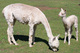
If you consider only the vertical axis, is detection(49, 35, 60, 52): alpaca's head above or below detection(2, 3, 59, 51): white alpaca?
below

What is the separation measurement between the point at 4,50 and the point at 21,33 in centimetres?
370

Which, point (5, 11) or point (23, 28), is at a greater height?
point (5, 11)

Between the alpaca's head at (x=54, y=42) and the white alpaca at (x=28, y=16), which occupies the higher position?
the white alpaca at (x=28, y=16)

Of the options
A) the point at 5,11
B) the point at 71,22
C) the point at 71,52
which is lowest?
the point at 71,52

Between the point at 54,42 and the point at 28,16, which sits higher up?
the point at 28,16


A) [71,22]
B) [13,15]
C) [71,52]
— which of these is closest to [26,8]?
[13,15]

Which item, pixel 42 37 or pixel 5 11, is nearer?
pixel 5 11

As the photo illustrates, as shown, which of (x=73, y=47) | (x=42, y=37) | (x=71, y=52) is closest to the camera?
(x=71, y=52)

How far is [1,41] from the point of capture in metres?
10.8

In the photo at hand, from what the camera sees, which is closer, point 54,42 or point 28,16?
point 54,42

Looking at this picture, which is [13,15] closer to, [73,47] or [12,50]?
[12,50]

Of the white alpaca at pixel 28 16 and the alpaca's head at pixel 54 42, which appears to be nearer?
the alpaca's head at pixel 54 42

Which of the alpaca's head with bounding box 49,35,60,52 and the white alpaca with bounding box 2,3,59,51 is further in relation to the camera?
the white alpaca with bounding box 2,3,59,51

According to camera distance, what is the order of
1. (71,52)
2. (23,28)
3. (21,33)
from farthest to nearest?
(23,28) < (21,33) < (71,52)
